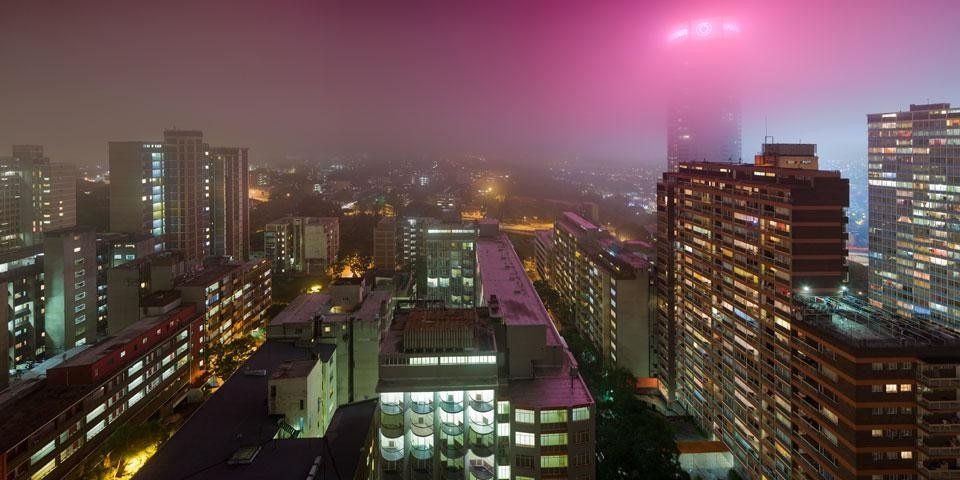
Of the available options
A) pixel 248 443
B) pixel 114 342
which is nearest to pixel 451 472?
pixel 248 443

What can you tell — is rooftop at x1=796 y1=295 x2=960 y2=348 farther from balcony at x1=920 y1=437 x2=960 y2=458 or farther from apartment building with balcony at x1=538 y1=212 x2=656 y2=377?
apartment building with balcony at x1=538 y1=212 x2=656 y2=377

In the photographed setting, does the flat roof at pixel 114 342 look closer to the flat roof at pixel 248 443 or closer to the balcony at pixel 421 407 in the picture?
the flat roof at pixel 248 443

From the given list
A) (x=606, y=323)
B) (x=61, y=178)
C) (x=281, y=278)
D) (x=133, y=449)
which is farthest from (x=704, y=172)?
(x=61, y=178)

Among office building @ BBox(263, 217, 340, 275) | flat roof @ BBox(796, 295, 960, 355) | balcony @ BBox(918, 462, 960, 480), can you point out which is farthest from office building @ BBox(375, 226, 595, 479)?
office building @ BBox(263, 217, 340, 275)

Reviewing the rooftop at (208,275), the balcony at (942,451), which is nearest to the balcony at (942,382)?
the balcony at (942,451)

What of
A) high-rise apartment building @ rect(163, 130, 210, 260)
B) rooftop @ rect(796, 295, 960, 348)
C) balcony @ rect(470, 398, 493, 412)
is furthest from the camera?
high-rise apartment building @ rect(163, 130, 210, 260)

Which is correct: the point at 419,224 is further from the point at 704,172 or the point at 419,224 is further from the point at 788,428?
the point at 788,428
